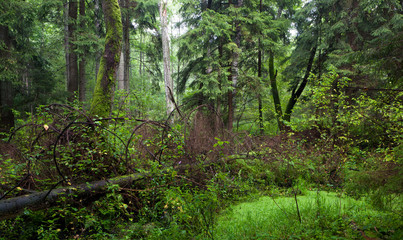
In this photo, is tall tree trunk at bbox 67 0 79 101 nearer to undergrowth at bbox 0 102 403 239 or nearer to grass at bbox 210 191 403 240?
undergrowth at bbox 0 102 403 239

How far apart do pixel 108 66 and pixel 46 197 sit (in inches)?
126

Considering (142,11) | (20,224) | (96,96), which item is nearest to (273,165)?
(96,96)

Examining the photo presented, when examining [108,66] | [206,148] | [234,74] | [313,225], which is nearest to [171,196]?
[313,225]

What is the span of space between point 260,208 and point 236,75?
25.9 ft

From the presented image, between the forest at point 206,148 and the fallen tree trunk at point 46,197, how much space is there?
2cm

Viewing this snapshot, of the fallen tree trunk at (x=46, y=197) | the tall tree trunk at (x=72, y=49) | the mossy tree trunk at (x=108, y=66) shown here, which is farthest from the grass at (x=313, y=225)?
the tall tree trunk at (x=72, y=49)

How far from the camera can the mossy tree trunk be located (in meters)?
5.21

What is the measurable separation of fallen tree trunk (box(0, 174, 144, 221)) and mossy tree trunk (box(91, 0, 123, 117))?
1.93 m

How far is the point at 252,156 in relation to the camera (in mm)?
6199

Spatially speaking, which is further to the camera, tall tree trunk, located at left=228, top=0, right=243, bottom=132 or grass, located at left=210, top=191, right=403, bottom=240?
tall tree trunk, located at left=228, top=0, right=243, bottom=132

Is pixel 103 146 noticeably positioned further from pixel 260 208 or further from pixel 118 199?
pixel 260 208

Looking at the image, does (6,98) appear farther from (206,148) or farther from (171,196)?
(171,196)

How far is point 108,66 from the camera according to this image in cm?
530

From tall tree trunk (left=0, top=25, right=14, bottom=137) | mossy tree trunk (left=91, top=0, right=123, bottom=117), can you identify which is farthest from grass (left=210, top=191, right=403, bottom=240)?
tall tree trunk (left=0, top=25, right=14, bottom=137)
